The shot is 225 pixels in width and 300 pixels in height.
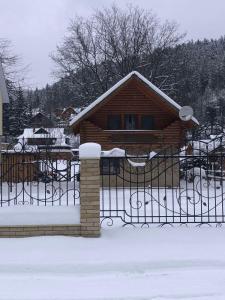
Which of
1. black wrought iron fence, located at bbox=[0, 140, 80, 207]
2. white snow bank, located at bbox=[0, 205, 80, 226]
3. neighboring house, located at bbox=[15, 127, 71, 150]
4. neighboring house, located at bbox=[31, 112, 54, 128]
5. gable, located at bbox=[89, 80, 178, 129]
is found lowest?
white snow bank, located at bbox=[0, 205, 80, 226]

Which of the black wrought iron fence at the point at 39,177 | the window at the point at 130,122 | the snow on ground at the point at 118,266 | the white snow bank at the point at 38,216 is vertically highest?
the window at the point at 130,122

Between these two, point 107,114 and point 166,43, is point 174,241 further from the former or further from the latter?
point 166,43

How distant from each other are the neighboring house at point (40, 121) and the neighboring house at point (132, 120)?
32924 millimetres

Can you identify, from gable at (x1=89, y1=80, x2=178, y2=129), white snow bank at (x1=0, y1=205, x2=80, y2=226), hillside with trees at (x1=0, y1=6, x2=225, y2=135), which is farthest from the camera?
hillside with trees at (x1=0, y1=6, x2=225, y2=135)

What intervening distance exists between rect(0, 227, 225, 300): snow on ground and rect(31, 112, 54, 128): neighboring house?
49350 millimetres

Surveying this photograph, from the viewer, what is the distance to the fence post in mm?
7684

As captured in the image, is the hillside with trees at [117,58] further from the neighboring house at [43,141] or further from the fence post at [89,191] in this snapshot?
the fence post at [89,191]

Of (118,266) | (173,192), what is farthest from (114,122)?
(118,266)

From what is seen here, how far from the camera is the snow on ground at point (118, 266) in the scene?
5.46 m

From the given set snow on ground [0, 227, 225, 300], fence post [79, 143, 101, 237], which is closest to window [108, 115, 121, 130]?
snow on ground [0, 227, 225, 300]

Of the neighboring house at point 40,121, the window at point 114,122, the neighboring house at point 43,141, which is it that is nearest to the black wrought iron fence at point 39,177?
the neighboring house at point 43,141

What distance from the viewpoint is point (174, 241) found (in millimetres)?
7539

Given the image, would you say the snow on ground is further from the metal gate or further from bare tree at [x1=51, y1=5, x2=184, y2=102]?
bare tree at [x1=51, y1=5, x2=184, y2=102]

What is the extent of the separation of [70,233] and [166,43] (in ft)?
111
